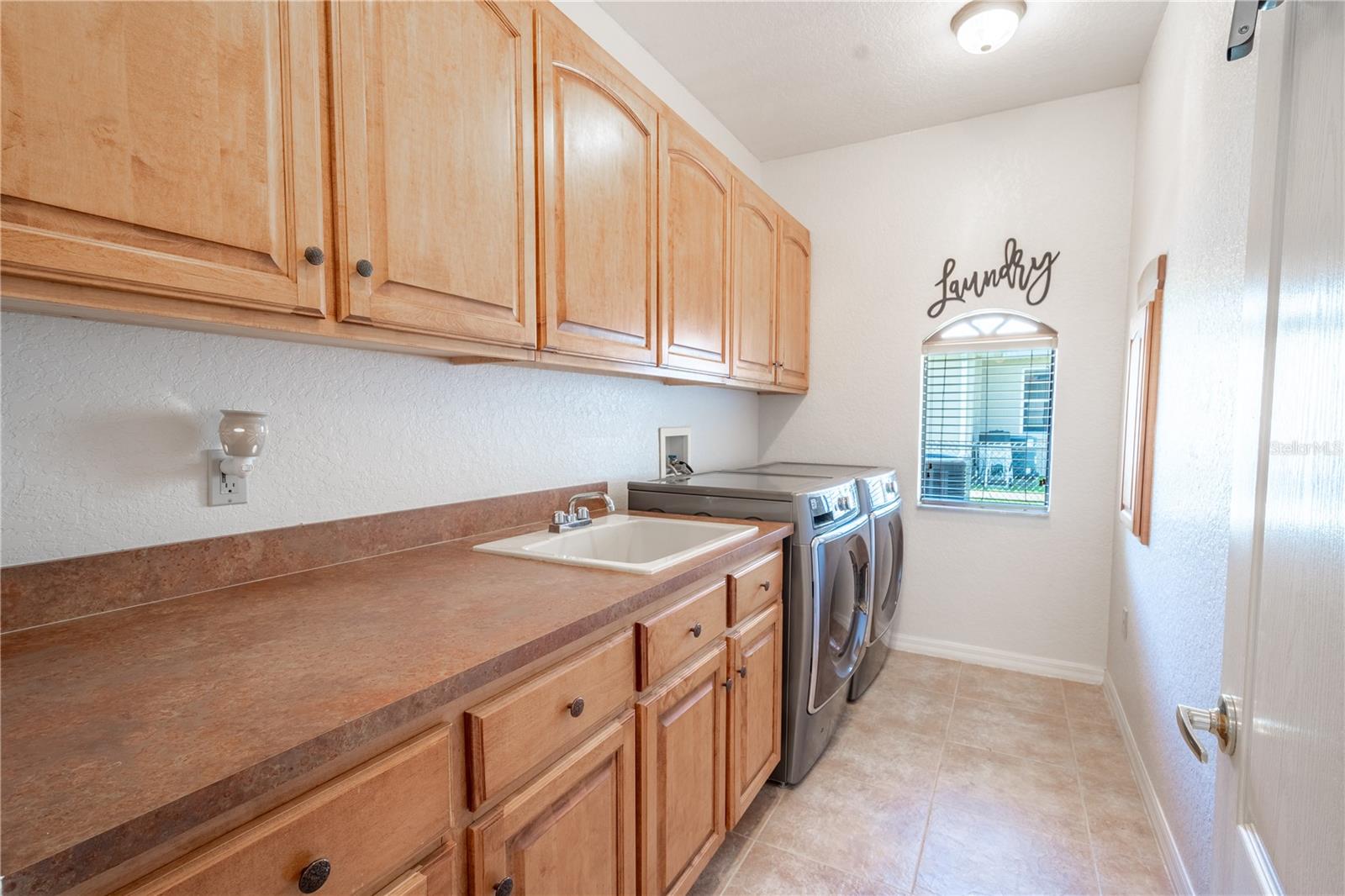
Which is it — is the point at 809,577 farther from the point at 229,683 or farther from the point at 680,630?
the point at 229,683

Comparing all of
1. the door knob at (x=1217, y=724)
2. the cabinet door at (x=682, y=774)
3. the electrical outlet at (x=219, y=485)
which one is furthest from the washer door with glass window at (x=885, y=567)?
the electrical outlet at (x=219, y=485)

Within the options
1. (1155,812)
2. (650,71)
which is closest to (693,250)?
(650,71)

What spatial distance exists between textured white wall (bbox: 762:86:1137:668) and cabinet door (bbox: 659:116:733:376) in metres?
1.19

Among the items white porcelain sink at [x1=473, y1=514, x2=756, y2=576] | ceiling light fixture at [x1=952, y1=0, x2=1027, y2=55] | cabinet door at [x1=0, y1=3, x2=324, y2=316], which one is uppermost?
ceiling light fixture at [x1=952, y1=0, x2=1027, y2=55]

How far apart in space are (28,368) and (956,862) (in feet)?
7.70

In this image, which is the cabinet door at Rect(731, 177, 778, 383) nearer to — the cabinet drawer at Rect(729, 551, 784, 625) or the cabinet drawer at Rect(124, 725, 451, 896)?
the cabinet drawer at Rect(729, 551, 784, 625)

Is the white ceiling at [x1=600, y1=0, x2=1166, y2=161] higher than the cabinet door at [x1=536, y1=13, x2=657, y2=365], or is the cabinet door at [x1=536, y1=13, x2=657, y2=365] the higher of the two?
the white ceiling at [x1=600, y1=0, x2=1166, y2=161]

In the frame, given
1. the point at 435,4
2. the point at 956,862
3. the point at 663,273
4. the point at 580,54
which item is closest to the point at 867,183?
the point at 663,273

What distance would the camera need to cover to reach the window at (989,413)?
2.81 m

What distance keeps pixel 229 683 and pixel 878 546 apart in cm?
232

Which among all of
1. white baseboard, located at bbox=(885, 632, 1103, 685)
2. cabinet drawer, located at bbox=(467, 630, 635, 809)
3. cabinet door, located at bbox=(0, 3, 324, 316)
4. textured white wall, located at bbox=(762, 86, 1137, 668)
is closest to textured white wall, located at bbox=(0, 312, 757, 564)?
cabinet door, located at bbox=(0, 3, 324, 316)

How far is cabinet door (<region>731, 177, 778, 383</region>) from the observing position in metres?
2.34
